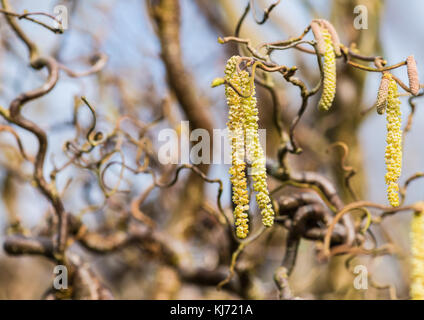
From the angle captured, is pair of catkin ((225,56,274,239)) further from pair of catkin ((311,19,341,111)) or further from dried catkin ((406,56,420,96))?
dried catkin ((406,56,420,96))

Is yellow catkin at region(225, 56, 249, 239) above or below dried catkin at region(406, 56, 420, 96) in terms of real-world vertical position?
below

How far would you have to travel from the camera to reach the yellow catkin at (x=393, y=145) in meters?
0.49

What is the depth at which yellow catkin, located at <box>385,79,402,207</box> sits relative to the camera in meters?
0.49

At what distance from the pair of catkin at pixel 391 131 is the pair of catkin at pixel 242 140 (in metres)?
0.14

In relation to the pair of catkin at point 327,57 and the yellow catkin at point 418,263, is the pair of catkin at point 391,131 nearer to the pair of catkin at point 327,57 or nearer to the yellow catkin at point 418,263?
the pair of catkin at point 327,57

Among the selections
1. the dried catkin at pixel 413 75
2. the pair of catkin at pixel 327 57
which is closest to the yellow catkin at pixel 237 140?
the pair of catkin at pixel 327 57

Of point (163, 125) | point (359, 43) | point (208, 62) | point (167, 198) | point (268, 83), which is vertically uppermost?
point (208, 62)

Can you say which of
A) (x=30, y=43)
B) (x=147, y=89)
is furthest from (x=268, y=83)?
(x=147, y=89)

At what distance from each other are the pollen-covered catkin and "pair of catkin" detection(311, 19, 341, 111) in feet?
0.28

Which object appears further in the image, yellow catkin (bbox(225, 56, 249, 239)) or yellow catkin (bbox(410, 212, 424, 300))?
yellow catkin (bbox(410, 212, 424, 300))

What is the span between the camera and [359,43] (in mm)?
1830

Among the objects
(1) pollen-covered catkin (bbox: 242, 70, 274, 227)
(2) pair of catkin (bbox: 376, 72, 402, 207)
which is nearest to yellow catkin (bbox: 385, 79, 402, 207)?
(2) pair of catkin (bbox: 376, 72, 402, 207)

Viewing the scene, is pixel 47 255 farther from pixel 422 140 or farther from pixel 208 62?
pixel 422 140
